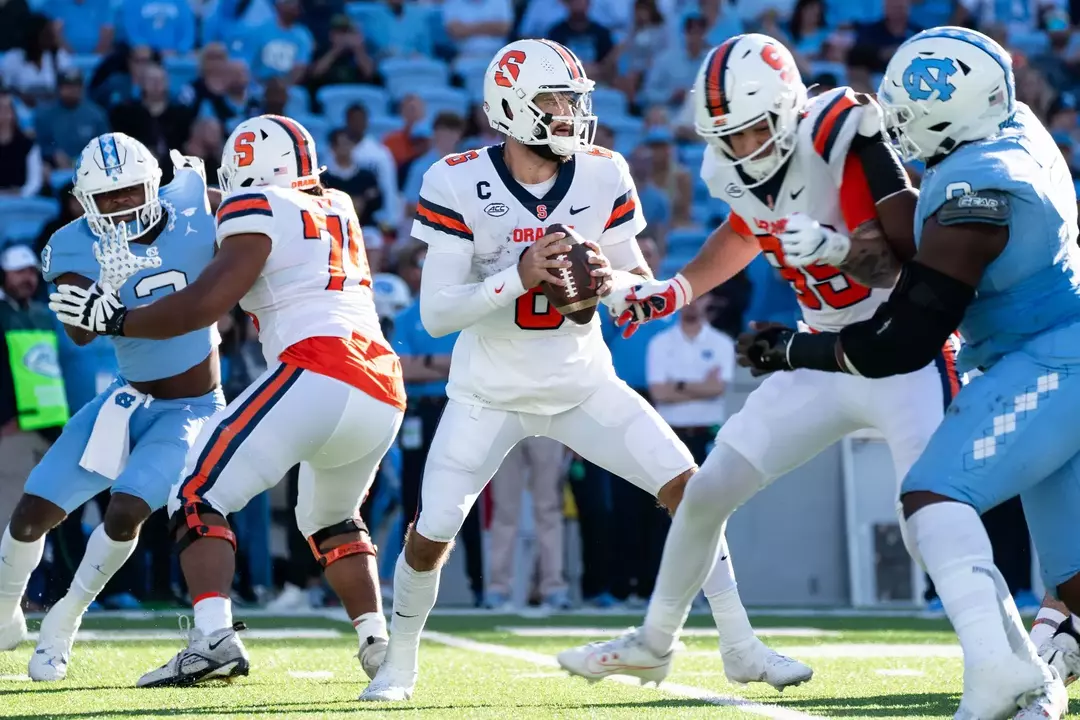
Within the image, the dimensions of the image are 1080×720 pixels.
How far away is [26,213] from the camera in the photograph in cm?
1120

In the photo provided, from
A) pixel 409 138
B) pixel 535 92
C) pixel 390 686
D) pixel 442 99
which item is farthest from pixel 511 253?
pixel 442 99

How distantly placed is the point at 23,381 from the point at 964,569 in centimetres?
658

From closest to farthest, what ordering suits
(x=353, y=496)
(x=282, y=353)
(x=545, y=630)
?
(x=282, y=353) → (x=353, y=496) → (x=545, y=630)

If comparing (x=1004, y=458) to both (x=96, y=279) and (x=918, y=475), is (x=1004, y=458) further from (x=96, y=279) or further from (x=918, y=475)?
(x=96, y=279)

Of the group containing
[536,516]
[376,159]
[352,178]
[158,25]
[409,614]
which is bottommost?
[536,516]

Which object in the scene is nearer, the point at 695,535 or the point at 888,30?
the point at 695,535

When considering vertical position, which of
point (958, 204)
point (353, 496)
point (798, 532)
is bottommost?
point (798, 532)

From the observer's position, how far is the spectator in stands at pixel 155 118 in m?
11.4

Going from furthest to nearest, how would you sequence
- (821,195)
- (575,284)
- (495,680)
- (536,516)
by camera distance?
(536,516) → (495,680) → (575,284) → (821,195)

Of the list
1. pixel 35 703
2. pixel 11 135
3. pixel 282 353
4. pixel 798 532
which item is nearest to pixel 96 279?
pixel 282 353

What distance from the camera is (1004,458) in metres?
3.73

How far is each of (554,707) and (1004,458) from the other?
150cm

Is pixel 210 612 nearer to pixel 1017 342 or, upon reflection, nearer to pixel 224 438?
pixel 224 438

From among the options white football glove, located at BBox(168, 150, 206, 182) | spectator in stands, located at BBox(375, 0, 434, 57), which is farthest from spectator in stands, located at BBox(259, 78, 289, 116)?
white football glove, located at BBox(168, 150, 206, 182)
